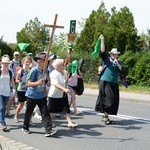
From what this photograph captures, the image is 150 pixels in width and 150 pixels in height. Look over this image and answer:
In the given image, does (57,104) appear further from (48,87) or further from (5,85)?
(5,85)

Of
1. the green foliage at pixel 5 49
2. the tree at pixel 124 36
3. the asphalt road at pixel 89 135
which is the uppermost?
the tree at pixel 124 36

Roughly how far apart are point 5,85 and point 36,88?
1124mm

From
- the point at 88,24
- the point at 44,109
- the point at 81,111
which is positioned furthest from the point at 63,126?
the point at 88,24

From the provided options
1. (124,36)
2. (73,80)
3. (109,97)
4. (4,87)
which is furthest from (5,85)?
(124,36)

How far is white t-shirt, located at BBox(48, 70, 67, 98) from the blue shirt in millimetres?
403

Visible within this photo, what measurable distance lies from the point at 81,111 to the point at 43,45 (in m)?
38.7

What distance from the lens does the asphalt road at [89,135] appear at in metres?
8.47

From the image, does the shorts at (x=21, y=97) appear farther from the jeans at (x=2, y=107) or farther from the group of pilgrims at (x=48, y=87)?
the jeans at (x=2, y=107)

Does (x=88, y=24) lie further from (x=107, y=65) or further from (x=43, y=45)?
(x=107, y=65)

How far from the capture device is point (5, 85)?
1020cm

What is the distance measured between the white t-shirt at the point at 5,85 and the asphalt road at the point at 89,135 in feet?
2.66

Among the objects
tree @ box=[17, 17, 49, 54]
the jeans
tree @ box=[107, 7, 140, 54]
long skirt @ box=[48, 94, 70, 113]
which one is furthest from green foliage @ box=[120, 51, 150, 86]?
tree @ box=[17, 17, 49, 54]

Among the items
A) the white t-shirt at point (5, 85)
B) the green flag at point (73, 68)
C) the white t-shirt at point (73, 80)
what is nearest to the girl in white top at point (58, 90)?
the white t-shirt at point (5, 85)

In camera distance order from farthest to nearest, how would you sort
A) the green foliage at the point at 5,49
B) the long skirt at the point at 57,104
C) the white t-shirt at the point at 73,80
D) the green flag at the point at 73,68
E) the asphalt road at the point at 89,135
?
1. the green foliage at the point at 5,49
2. the green flag at the point at 73,68
3. the white t-shirt at the point at 73,80
4. the long skirt at the point at 57,104
5. the asphalt road at the point at 89,135
